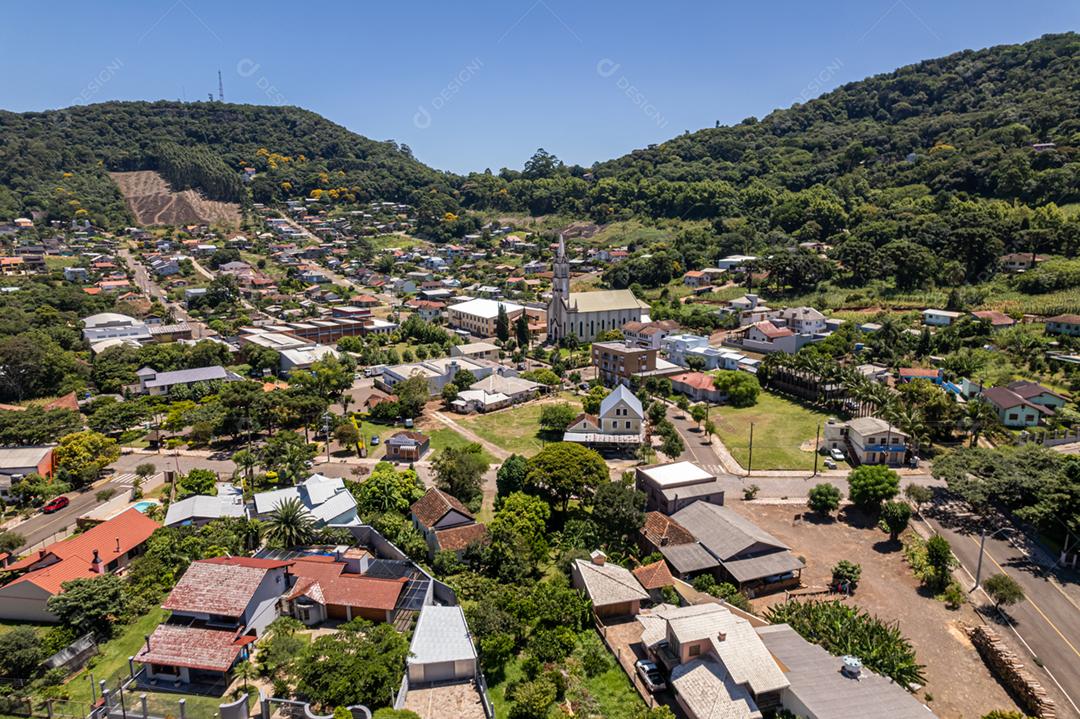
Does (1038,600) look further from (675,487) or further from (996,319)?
(996,319)

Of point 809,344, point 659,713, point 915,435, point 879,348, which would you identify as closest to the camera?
point 659,713

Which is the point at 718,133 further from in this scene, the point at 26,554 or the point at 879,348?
the point at 26,554

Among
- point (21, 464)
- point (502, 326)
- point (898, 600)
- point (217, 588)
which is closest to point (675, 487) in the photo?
point (898, 600)

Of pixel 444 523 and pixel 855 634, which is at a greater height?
pixel 444 523

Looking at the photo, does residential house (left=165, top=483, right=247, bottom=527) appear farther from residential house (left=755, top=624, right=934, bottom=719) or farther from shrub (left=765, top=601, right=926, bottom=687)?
shrub (left=765, top=601, right=926, bottom=687)

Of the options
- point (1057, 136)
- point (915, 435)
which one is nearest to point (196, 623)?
point (915, 435)

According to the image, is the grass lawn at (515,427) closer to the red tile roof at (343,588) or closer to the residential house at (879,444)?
the red tile roof at (343,588)
